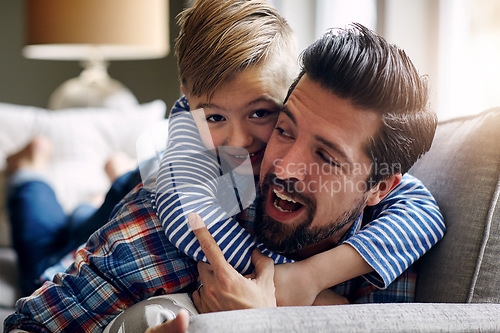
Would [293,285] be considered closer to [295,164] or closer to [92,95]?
[295,164]

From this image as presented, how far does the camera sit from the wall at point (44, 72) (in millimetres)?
3514

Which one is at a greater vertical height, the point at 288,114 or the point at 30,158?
the point at 288,114

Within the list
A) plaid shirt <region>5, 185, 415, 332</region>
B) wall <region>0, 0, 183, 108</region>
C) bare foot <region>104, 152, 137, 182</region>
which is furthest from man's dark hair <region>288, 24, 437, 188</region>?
wall <region>0, 0, 183, 108</region>

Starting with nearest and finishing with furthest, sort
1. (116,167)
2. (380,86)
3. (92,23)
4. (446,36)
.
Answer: (380,86) → (446,36) → (116,167) → (92,23)

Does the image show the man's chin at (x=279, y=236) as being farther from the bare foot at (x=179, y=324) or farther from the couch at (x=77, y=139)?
the couch at (x=77, y=139)

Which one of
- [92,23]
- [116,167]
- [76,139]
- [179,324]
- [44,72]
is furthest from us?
[44,72]

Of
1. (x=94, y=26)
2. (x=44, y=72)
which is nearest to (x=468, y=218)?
(x=94, y=26)

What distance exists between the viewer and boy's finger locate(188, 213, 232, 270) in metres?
0.69

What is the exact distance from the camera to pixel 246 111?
796mm

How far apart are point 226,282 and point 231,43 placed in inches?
13.6

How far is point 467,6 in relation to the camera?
1288 millimetres

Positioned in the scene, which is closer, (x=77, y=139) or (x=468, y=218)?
(x=468, y=218)

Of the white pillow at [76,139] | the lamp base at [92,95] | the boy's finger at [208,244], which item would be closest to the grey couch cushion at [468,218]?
the boy's finger at [208,244]

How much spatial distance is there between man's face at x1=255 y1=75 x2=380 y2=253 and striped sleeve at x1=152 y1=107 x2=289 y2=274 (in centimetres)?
4
